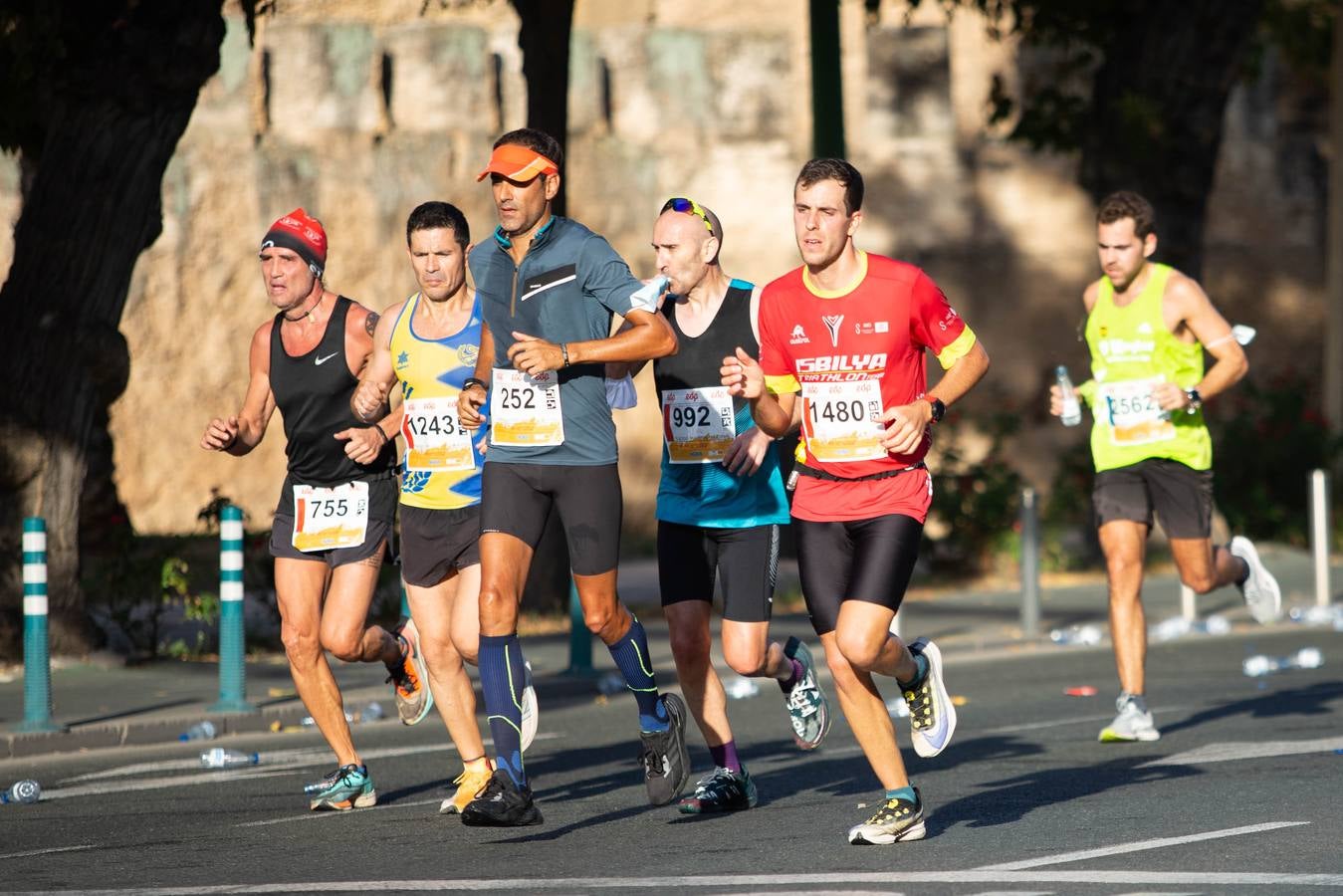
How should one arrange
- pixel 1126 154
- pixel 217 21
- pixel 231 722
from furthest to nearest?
pixel 1126 154 < pixel 217 21 < pixel 231 722

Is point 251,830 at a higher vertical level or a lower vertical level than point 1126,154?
lower

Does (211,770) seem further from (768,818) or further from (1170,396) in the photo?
(1170,396)

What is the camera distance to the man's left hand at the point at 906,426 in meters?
7.09

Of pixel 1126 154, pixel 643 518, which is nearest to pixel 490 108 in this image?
pixel 643 518

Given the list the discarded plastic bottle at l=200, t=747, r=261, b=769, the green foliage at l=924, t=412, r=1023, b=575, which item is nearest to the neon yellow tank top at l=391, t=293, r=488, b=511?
the discarded plastic bottle at l=200, t=747, r=261, b=769

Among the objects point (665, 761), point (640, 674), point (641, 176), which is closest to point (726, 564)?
point (640, 674)

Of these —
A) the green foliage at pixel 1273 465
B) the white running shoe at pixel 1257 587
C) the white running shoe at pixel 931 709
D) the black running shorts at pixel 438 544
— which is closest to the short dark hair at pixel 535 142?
the black running shorts at pixel 438 544

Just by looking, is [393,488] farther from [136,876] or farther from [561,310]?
[136,876]

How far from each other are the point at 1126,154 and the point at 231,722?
1014cm

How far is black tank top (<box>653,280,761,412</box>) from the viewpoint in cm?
824

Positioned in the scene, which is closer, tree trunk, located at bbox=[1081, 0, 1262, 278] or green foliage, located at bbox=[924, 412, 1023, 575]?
tree trunk, located at bbox=[1081, 0, 1262, 278]

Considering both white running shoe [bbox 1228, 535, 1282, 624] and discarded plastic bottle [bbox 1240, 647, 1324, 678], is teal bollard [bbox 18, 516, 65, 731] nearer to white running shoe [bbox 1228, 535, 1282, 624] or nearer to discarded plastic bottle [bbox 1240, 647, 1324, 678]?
white running shoe [bbox 1228, 535, 1282, 624]

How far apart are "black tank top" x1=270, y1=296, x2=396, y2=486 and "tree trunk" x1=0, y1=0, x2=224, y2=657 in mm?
5058

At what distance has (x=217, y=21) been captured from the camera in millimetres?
13359
